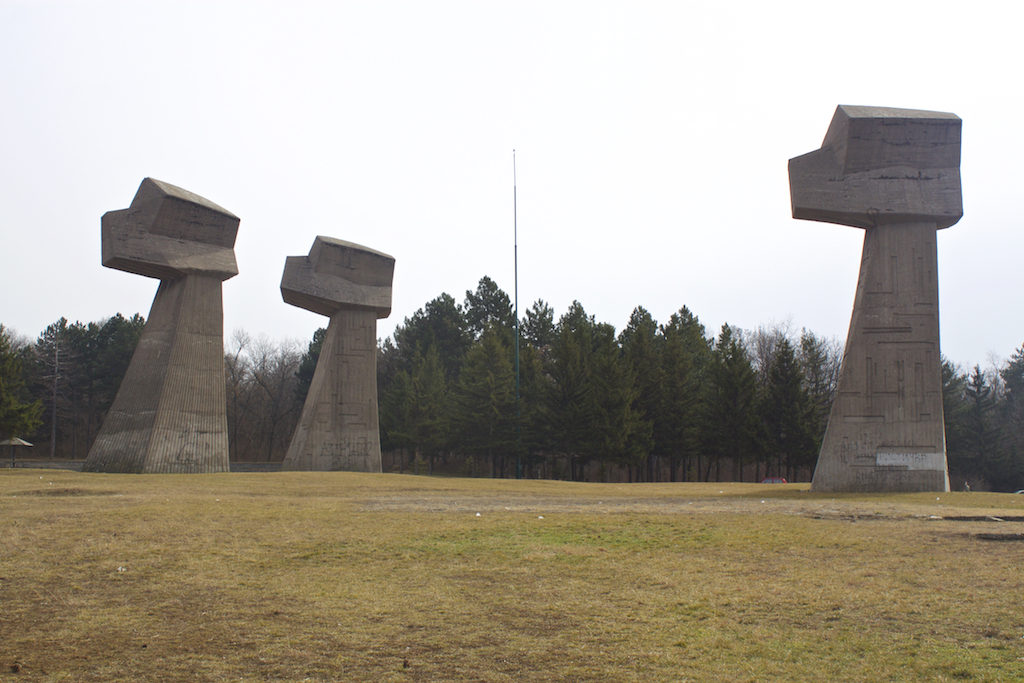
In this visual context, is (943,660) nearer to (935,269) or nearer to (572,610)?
(572,610)

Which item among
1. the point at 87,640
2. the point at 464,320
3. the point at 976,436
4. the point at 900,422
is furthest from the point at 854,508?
the point at 464,320

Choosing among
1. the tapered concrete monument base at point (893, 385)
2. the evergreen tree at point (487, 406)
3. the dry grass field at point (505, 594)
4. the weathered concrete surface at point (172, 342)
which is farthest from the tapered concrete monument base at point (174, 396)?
the tapered concrete monument base at point (893, 385)

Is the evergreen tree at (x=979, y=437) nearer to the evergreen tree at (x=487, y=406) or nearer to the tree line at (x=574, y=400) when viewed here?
the tree line at (x=574, y=400)

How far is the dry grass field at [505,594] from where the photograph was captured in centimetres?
631

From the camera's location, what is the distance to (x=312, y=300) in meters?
35.5

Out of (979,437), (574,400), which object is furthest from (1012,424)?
(574,400)

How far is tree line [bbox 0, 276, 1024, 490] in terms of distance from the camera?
4284 cm

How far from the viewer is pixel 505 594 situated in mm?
8562

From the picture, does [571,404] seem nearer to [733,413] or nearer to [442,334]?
[733,413]

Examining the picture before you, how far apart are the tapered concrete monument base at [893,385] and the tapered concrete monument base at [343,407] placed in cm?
1933

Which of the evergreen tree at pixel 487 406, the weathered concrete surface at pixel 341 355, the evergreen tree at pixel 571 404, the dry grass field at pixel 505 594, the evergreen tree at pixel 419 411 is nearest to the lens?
the dry grass field at pixel 505 594

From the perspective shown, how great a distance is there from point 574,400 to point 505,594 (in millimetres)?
34988

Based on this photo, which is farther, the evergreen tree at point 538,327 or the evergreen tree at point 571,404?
the evergreen tree at point 538,327

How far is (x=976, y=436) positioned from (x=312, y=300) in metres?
38.5
